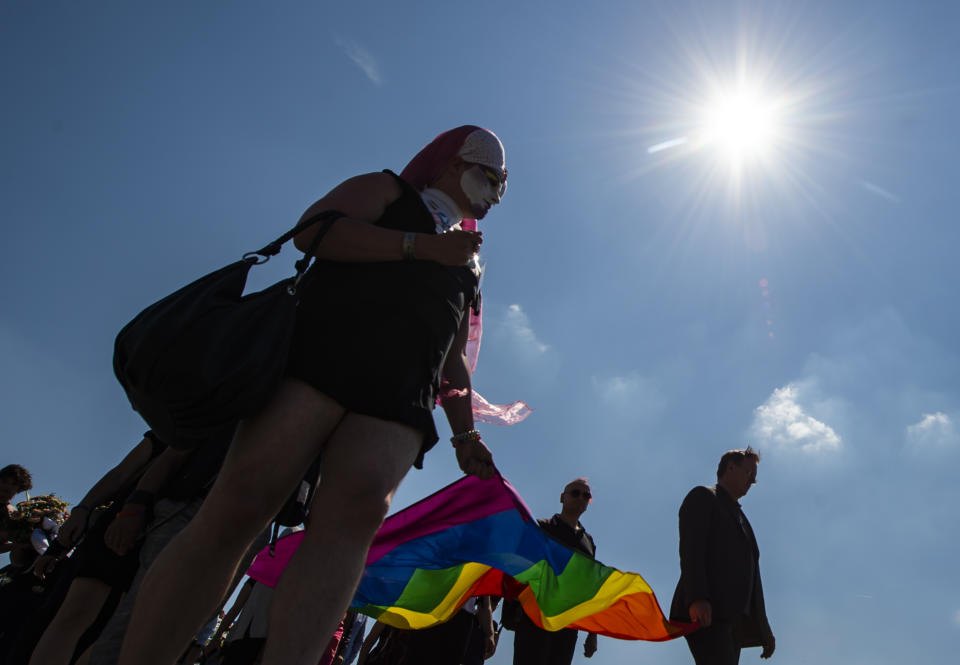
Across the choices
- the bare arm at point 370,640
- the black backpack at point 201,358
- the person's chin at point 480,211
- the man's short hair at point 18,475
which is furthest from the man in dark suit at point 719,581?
the man's short hair at point 18,475

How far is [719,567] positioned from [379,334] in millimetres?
4014

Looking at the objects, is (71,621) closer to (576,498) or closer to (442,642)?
(442,642)

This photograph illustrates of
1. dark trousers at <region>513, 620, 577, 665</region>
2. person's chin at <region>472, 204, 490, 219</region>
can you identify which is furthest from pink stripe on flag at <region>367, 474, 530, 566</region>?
person's chin at <region>472, 204, 490, 219</region>

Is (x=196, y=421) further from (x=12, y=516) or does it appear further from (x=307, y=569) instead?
(x=12, y=516)

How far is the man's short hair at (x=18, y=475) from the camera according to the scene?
6.05 meters

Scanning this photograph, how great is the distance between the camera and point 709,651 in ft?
14.9

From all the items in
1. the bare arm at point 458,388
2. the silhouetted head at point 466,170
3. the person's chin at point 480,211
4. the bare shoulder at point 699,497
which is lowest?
the bare arm at point 458,388

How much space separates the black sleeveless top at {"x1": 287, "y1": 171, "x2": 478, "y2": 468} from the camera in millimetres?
1759

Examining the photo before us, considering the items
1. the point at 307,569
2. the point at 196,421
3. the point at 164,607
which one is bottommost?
the point at 164,607

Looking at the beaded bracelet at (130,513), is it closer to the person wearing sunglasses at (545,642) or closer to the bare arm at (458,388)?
the bare arm at (458,388)

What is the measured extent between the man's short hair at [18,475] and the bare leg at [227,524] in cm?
566

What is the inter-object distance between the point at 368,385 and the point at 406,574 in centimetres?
384

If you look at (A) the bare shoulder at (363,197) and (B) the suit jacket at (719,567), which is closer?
(A) the bare shoulder at (363,197)

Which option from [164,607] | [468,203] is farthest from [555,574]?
[164,607]
